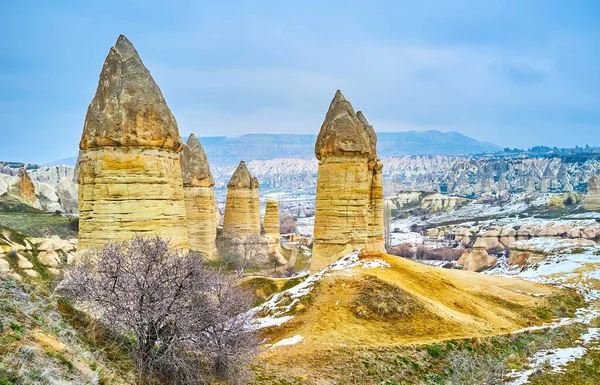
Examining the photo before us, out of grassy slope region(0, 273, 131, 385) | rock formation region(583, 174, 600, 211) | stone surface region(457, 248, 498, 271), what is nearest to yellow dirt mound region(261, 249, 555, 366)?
grassy slope region(0, 273, 131, 385)

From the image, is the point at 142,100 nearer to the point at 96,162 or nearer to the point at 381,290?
the point at 96,162

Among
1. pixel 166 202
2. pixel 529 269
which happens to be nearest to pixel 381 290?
pixel 166 202

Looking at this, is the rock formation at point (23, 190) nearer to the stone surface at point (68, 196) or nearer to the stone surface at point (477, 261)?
the stone surface at point (68, 196)

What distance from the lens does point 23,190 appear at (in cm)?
5719

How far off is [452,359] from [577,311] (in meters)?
10.0

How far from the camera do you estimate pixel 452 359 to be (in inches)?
464

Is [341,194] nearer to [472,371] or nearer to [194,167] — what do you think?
[472,371]

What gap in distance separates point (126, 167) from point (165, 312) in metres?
7.99

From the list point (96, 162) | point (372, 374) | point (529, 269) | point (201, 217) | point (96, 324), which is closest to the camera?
point (96, 324)

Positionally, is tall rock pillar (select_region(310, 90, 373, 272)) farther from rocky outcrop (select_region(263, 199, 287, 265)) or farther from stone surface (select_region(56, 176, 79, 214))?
stone surface (select_region(56, 176, 79, 214))

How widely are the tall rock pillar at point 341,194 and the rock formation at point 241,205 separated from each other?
19.1 meters

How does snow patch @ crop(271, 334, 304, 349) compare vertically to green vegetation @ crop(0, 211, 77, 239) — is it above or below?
above

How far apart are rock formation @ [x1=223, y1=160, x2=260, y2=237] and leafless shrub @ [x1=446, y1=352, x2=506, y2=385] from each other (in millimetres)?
30277

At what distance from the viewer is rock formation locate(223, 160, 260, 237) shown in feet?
134
